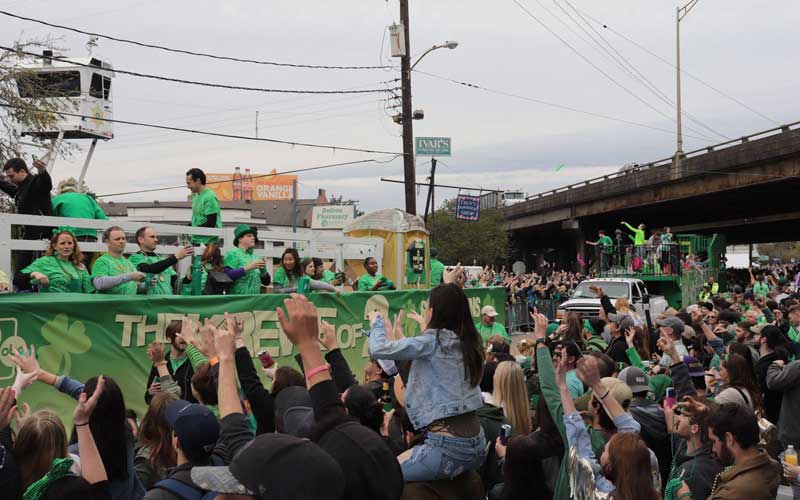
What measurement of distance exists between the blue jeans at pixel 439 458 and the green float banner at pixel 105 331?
3493mm

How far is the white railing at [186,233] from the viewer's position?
687 centimetres

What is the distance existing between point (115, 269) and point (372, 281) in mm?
4913

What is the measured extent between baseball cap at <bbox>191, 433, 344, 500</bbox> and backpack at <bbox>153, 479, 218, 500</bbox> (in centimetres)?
66

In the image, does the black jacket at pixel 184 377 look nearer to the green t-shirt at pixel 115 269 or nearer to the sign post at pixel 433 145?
the green t-shirt at pixel 115 269

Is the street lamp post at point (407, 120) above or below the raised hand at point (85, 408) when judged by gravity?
above

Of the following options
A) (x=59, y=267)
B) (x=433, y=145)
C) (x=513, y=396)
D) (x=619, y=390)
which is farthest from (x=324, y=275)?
(x=433, y=145)

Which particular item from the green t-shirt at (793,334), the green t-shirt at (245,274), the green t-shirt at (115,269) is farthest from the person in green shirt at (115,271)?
the green t-shirt at (793,334)

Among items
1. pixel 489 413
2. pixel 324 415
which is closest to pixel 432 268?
pixel 489 413

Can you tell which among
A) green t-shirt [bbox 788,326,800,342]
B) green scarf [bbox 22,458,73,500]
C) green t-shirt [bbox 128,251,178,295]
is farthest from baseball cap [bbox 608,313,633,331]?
green scarf [bbox 22,458,73,500]

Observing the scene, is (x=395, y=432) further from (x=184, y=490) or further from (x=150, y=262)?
(x=150, y=262)

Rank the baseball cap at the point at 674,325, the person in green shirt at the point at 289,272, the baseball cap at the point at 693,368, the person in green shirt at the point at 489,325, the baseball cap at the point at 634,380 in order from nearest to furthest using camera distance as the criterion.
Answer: the baseball cap at the point at 634,380
the baseball cap at the point at 693,368
the baseball cap at the point at 674,325
the person in green shirt at the point at 289,272
the person in green shirt at the point at 489,325

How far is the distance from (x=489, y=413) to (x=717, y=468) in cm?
137

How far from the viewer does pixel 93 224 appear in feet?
25.2

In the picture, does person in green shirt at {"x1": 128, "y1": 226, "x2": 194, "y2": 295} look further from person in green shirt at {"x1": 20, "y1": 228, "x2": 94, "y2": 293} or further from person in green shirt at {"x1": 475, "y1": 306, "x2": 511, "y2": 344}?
person in green shirt at {"x1": 475, "y1": 306, "x2": 511, "y2": 344}
